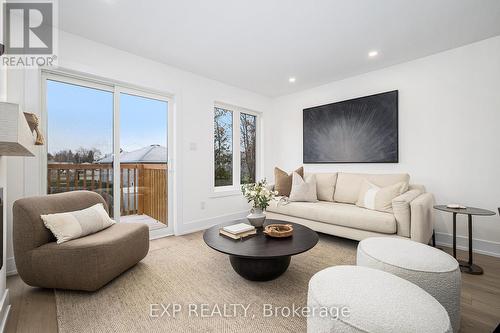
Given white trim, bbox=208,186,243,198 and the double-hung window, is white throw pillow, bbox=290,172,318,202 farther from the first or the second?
the double-hung window

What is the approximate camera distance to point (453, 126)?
276 cm

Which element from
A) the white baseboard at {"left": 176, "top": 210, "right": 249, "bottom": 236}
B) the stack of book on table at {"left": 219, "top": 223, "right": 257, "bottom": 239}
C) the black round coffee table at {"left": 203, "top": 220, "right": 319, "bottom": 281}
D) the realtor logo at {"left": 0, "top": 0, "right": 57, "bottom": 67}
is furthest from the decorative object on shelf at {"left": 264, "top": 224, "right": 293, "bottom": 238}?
the realtor logo at {"left": 0, "top": 0, "right": 57, "bottom": 67}

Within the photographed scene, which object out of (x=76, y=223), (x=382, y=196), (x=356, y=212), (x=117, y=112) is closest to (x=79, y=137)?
(x=117, y=112)

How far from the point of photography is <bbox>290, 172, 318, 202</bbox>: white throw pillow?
3.42m

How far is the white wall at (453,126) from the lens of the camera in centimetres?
254

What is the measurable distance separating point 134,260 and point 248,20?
2.61m

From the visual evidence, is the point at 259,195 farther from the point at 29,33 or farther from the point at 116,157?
the point at 29,33

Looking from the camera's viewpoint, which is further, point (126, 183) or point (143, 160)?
point (143, 160)

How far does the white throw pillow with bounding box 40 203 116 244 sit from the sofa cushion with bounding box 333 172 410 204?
3070 mm

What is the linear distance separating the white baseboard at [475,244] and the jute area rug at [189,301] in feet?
4.75

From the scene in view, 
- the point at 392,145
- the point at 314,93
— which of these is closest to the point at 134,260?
the point at 392,145

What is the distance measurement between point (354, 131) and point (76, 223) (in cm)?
370

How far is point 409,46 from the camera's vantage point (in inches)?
106

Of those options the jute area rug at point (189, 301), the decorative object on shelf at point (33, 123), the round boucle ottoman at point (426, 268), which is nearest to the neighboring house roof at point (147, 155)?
Result: the decorative object on shelf at point (33, 123)
